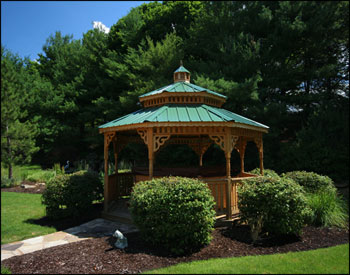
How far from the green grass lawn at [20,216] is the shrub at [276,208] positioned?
5.30m

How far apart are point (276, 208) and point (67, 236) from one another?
5.13 m

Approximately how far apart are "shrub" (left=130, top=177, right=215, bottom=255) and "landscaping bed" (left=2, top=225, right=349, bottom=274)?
25cm

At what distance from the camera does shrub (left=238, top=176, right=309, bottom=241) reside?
5500 mm

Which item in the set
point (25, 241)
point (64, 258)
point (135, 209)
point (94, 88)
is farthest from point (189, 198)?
point (94, 88)

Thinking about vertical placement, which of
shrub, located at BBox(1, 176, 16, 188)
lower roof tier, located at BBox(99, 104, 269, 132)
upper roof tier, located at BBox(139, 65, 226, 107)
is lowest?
shrub, located at BBox(1, 176, 16, 188)

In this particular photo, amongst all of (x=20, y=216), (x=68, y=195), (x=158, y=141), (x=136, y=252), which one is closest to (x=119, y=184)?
(x=68, y=195)

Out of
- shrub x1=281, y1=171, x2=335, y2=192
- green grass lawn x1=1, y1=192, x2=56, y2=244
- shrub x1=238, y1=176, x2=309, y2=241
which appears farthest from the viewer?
shrub x1=281, y1=171, x2=335, y2=192

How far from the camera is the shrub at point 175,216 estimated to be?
197 inches

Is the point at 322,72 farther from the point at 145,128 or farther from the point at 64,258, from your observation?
the point at 64,258

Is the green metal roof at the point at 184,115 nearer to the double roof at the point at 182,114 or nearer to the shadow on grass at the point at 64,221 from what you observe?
the double roof at the point at 182,114

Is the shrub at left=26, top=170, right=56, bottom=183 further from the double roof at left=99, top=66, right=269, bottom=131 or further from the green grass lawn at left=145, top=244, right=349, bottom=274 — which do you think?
the green grass lawn at left=145, top=244, right=349, bottom=274

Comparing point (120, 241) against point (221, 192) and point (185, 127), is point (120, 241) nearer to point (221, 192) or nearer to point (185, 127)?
point (221, 192)

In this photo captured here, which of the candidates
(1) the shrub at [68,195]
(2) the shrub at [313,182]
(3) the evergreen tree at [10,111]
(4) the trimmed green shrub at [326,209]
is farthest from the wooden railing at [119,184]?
(4) the trimmed green shrub at [326,209]

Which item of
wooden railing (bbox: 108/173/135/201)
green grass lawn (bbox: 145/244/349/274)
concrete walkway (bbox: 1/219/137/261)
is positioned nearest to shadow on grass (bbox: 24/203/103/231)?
concrete walkway (bbox: 1/219/137/261)
